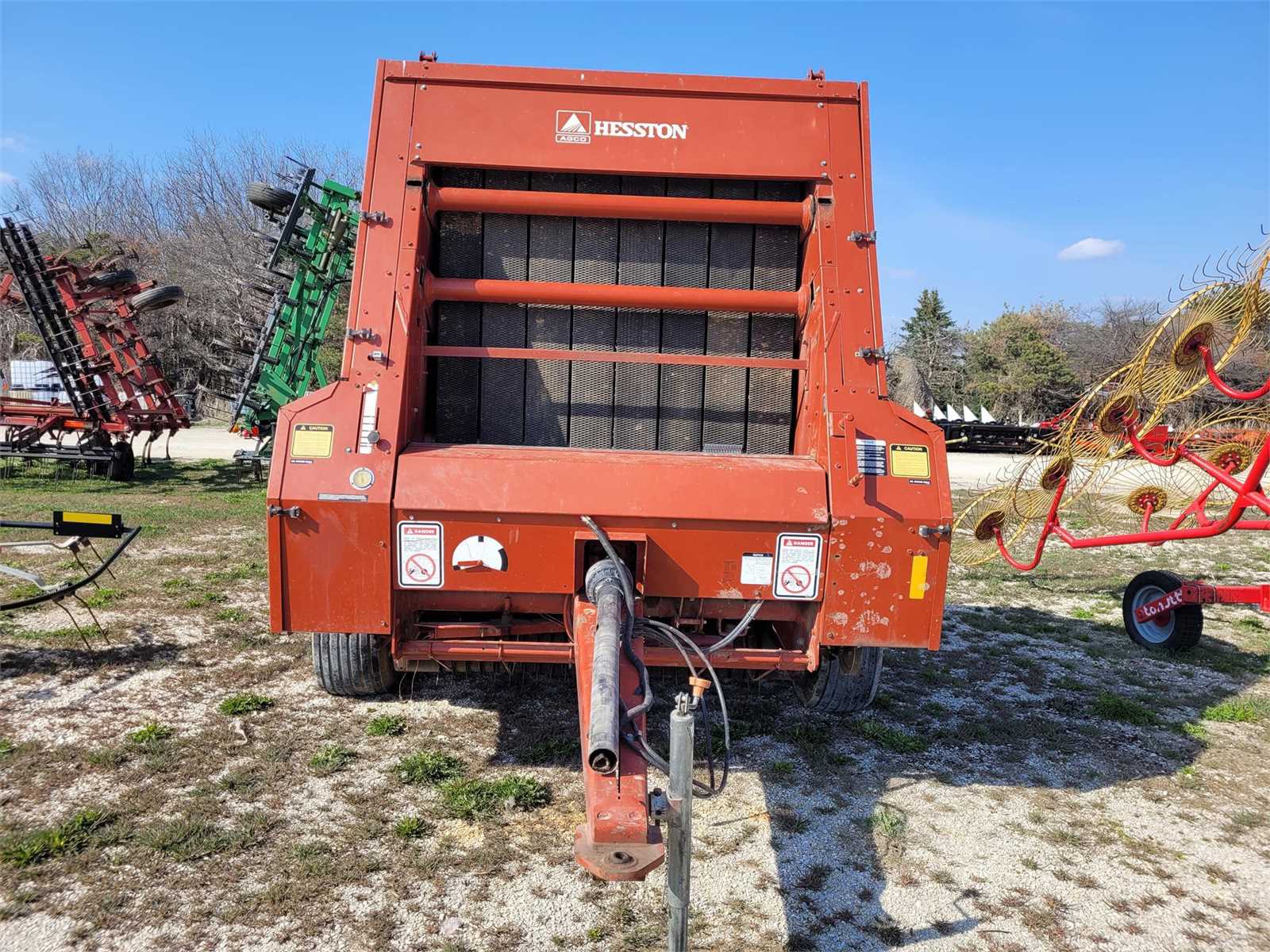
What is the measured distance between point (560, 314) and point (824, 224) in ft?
4.24

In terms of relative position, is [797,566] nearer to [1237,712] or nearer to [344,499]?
[344,499]

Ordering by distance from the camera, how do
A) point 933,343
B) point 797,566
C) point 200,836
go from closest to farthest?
1. point 200,836
2. point 797,566
3. point 933,343

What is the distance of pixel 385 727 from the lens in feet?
13.6

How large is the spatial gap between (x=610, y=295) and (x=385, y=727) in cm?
228

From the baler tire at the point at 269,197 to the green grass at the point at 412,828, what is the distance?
9713 millimetres

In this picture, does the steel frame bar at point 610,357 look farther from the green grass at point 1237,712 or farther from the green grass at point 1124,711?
the green grass at point 1237,712

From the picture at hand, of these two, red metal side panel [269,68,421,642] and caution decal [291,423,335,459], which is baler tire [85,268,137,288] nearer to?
red metal side panel [269,68,421,642]

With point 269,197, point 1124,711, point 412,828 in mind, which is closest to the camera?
point 412,828

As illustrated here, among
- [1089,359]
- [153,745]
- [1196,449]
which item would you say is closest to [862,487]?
[153,745]

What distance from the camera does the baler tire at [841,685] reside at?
4.10 meters

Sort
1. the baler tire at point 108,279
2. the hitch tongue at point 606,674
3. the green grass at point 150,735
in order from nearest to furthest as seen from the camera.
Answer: the hitch tongue at point 606,674, the green grass at point 150,735, the baler tire at point 108,279

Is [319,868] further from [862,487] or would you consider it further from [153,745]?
[862,487]

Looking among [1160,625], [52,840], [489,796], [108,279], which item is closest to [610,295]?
[489,796]

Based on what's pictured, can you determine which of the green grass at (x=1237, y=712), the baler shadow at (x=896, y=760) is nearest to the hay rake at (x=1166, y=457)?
the baler shadow at (x=896, y=760)
